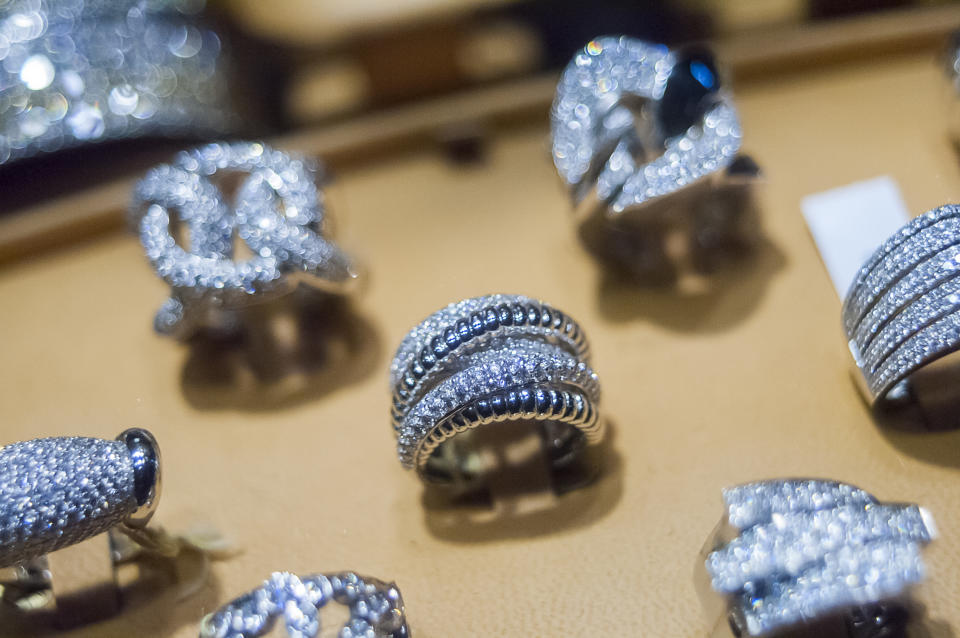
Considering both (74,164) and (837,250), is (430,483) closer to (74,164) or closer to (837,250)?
(837,250)

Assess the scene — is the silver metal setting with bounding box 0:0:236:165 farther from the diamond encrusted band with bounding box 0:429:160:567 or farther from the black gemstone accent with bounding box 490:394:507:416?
the black gemstone accent with bounding box 490:394:507:416

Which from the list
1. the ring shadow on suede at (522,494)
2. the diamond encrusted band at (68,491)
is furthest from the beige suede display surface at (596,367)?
the diamond encrusted band at (68,491)

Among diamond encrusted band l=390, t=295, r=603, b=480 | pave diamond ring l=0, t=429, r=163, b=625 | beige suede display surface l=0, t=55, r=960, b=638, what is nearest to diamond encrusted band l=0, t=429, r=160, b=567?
pave diamond ring l=0, t=429, r=163, b=625

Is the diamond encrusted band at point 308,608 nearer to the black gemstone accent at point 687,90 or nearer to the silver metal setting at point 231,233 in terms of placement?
the silver metal setting at point 231,233

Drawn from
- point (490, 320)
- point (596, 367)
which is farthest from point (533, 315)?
point (596, 367)

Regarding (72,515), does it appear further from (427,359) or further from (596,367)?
(596,367)
